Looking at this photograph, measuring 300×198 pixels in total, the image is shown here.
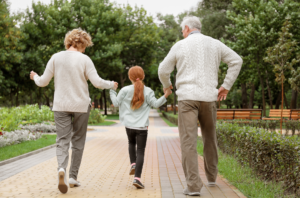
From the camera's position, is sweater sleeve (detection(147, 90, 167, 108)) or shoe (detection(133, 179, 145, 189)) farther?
sweater sleeve (detection(147, 90, 167, 108))

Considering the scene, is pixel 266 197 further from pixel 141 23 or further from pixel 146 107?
pixel 141 23

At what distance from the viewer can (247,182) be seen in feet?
16.1

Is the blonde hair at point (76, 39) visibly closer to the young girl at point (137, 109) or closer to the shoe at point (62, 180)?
the young girl at point (137, 109)

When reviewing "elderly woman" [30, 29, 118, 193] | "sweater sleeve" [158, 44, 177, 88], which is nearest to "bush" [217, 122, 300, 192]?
"sweater sleeve" [158, 44, 177, 88]

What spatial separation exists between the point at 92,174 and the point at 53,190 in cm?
136

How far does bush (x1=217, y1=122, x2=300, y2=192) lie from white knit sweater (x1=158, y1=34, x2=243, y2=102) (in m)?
0.98

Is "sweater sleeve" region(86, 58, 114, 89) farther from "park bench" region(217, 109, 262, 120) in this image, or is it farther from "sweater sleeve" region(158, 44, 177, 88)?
"park bench" region(217, 109, 262, 120)

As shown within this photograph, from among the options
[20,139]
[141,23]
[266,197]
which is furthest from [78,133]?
[141,23]

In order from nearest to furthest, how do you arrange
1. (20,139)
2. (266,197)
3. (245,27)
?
(266,197) < (20,139) < (245,27)

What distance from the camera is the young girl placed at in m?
4.83

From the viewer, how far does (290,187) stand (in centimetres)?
407

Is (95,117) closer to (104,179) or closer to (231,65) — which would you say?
(104,179)

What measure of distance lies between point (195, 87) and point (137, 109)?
1.05 meters

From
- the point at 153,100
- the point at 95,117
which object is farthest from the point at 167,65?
the point at 95,117
